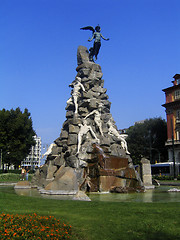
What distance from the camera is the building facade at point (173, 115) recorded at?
2414 inches

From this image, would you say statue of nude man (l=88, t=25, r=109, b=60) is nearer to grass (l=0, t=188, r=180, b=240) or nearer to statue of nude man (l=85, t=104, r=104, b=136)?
statue of nude man (l=85, t=104, r=104, b=136)

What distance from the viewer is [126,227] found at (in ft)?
26.0

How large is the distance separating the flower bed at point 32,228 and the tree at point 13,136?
44.0m

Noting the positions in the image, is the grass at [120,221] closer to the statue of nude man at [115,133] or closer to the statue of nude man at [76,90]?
the statue of nude man at [115,133]

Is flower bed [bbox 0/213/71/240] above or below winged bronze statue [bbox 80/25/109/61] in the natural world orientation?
below

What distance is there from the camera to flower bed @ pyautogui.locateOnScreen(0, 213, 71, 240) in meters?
6.54

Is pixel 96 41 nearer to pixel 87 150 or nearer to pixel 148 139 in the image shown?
pixel 87 150

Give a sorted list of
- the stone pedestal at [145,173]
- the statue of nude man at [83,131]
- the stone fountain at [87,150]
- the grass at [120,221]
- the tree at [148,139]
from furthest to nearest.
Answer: the tree at [148,139]
the stone pedestal at [145,173]
the statue of nude man at [83,131]
the stone fountain at [87,150]
the grass at [120,221]

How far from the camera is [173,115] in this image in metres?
63.5

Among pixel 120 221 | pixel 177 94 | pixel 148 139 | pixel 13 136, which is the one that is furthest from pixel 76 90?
pixel 177 94

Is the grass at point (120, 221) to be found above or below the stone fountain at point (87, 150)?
below

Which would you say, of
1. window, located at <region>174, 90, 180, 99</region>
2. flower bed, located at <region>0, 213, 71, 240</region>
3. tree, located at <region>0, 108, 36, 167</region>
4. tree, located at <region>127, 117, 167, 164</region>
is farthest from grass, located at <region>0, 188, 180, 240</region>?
window, located at <region>174, 90, 180, 99</region>

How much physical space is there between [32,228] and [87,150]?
50.1 ft

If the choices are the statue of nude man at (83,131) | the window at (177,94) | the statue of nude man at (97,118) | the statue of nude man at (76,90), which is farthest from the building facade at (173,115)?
the statue of nude man at (83,131)
